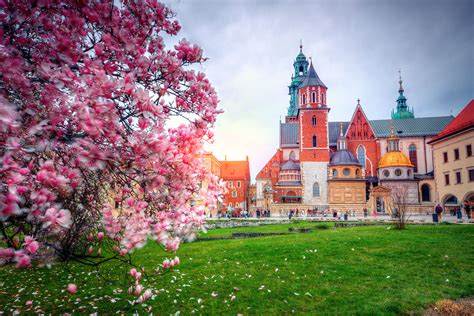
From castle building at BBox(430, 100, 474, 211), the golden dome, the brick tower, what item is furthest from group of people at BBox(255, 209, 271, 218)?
castle building at BBox(430, 100, 474, 211)

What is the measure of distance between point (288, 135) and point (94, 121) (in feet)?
181

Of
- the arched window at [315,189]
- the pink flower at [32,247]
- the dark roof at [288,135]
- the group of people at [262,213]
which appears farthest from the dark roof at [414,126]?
the pink flower at [32,247]

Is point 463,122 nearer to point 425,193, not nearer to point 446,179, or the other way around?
point 446,179

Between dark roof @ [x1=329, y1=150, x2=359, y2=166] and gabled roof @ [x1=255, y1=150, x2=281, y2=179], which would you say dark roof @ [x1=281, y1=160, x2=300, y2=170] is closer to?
gabled roof @ [x1=255, y1=150, x2=281, y2=179]

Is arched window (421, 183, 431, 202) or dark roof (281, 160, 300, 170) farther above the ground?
dark roof (281, 160, 300, 170)

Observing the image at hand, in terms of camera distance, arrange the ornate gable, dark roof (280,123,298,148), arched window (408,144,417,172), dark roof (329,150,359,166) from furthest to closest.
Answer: dark roof (280,123,298,148) < the ornate gable < arched window (408,144,417,172) < dark roof (329,150,359,166)

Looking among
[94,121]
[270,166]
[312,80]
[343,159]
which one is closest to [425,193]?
[343,159]

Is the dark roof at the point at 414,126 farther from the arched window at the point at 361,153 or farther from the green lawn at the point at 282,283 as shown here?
the green lawn at the point at 282,283

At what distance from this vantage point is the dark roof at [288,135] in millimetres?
54803

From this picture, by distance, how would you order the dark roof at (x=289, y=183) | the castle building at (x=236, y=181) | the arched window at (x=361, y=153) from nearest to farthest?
the dark roof at (x=289, y=183)
the arched window at (x=361, y=153)
the castle building at (x=236, y=181)

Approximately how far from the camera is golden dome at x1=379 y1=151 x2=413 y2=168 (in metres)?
44.0

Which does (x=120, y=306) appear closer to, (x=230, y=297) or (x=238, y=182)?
(x=230, y=297)

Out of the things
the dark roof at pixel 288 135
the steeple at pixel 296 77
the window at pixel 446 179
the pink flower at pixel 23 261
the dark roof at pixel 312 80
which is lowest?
the pink flower at pixel 23 261

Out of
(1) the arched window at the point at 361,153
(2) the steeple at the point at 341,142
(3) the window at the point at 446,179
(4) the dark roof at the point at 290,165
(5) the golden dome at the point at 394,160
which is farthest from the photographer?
(1) the arched window at the point at 361,153
